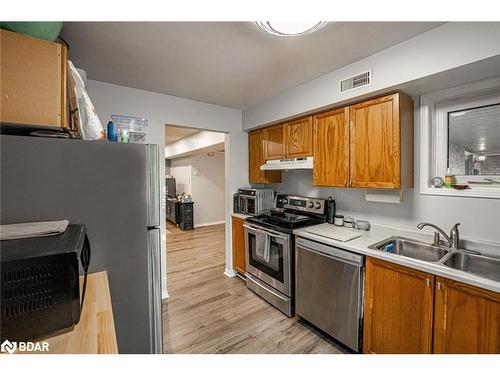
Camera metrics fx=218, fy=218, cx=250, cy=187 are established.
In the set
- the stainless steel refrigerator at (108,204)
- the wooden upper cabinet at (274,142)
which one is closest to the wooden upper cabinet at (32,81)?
the stainless steel refrigerator at (108,204)

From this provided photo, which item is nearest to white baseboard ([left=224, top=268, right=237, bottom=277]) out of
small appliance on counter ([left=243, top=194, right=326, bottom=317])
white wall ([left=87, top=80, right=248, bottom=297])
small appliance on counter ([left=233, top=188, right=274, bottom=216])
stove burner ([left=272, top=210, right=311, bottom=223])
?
white wall ([left=87, top=80, right=248, bottom=297])

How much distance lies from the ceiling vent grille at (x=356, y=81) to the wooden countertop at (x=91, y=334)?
2114 millimetres

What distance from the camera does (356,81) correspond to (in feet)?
5.85

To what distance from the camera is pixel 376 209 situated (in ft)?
7.06

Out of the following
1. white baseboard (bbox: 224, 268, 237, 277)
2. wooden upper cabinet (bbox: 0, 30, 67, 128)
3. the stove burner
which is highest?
wooden upper cabinet (bbox: 0, 30, 67, 128)

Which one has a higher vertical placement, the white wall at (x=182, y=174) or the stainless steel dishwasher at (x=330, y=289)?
the white wall at (x=182, y=174)

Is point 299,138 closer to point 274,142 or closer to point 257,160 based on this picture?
point 274,142

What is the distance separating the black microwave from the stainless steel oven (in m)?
1.72

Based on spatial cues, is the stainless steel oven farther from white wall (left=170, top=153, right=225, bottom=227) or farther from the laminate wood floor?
white wall (left=170, top=153, right=225, bottom=227)

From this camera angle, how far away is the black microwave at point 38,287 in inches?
24.5

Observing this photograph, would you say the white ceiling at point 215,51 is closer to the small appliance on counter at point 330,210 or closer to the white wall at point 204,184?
the small appliance on counter at point 330,210

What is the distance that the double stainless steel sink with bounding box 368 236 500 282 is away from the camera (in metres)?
1.43

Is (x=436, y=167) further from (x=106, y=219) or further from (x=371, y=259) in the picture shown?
(x=106, y=219)

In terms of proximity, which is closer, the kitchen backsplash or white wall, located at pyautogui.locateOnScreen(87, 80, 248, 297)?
the kitchen backsplash
